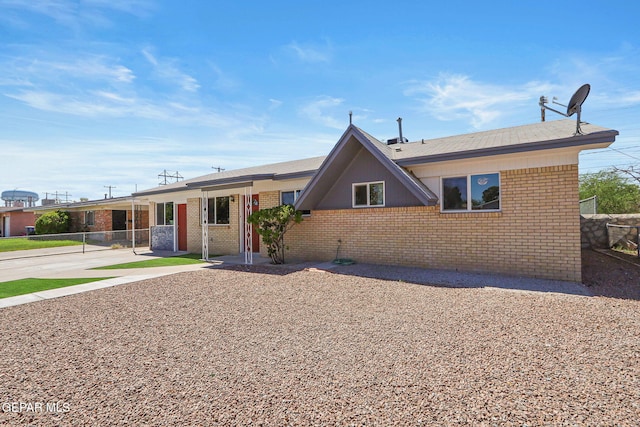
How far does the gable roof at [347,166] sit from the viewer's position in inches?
364

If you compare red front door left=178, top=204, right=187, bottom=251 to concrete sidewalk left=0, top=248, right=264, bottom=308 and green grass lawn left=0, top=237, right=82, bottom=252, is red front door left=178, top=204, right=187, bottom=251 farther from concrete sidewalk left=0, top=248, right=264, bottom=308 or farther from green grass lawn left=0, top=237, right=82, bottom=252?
green grass lawn left=0, top=237, right=82, bottom=252

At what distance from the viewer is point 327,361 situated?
3.89m

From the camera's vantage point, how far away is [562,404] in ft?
9.41

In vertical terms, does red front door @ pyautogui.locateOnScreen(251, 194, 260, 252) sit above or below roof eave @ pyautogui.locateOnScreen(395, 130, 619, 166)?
below

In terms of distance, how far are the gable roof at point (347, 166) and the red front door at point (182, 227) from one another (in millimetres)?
9051

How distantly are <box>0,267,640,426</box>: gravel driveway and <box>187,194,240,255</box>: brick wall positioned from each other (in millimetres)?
8411

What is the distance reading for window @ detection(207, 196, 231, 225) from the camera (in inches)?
614

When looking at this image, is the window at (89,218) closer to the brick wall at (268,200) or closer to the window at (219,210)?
the window at (219,210)

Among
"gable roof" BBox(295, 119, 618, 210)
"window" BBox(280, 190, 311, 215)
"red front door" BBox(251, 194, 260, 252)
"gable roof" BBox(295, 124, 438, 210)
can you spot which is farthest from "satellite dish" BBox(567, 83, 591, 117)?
"red front door" BBox(251, 194, 260, 252)

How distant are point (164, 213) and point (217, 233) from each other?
5087 millimetres

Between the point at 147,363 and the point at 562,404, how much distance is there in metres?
4.45

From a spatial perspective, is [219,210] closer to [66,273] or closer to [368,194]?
[66,273]

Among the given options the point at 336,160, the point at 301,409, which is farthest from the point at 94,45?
the point at 301,409

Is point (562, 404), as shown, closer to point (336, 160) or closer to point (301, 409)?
point (301, 409)
